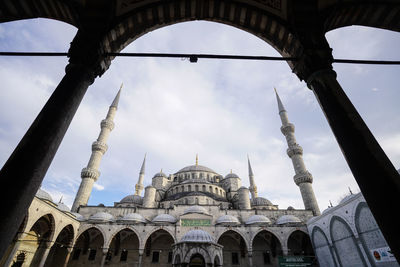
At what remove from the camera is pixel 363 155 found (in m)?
2.59

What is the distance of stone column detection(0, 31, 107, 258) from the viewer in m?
2.05

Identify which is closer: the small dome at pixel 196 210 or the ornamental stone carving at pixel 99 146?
the small dome at pixel 196 210

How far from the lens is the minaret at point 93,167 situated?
920 inches

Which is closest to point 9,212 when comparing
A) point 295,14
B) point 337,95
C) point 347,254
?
point 337,95

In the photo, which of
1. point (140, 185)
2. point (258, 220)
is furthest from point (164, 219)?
point (140, 185)

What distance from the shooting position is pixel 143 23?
446 cm

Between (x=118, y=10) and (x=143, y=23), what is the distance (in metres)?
0.57

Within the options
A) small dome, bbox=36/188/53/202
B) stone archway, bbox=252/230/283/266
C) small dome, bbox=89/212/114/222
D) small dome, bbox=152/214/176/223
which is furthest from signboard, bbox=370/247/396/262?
small dome, bbox=36/188/53/202

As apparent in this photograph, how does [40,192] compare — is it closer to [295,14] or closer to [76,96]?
[76,96]

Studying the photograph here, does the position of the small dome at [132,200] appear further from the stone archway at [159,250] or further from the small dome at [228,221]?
the small dome at [228,221]

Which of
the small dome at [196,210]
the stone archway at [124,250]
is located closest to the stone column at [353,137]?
the small dome at [196,210]

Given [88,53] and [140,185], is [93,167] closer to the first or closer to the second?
[140,185]

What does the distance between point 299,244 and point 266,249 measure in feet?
12.5

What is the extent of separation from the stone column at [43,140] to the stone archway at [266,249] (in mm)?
22504
